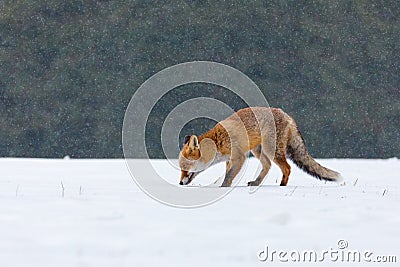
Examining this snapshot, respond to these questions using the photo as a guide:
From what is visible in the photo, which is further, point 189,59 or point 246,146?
point 189,59

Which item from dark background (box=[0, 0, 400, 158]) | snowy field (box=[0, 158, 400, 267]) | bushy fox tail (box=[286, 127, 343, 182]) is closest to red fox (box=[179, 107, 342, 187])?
bushy fox tail (box=[286, 127, 343, 182])

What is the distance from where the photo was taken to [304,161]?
7.95m

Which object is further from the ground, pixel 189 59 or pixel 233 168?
pixel 233 168

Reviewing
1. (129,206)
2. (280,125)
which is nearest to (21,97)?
(280,125)

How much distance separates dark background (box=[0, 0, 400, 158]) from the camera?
2622cm

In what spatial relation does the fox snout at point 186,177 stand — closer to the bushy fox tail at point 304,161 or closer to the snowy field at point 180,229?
the bushy fox tail at point 304,161

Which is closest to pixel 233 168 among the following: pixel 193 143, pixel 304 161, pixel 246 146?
pixel 246 146

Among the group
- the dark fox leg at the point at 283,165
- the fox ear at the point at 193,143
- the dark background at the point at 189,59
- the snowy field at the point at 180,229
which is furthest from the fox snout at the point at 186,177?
the dark background at the point at 189,59

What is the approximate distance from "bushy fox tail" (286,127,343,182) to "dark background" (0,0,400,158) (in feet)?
55.7

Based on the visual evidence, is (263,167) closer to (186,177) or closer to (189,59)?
(186,177)

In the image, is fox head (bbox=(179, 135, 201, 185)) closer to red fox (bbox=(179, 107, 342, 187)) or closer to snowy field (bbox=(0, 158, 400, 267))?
red fox (bbox=(179, 107, 342, 187))

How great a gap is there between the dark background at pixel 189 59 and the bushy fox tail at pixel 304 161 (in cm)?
1696

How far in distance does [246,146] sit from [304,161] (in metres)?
0.77

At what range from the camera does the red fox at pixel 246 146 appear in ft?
25.7
